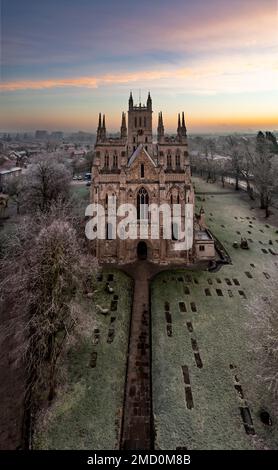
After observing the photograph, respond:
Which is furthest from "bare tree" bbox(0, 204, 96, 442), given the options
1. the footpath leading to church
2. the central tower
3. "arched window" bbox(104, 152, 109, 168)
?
the central tower

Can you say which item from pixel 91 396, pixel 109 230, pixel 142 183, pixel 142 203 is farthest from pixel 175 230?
pixel 91 396

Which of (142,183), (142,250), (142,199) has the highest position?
(142,183)

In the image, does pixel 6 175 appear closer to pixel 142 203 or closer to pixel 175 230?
pixel 142 203

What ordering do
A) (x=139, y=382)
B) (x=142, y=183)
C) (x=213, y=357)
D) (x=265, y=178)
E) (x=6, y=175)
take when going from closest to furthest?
(x=139, y=382) < (x=213, y=357) < (x=142, y=183) < (x=265, y=178) < (x=6, y=175)

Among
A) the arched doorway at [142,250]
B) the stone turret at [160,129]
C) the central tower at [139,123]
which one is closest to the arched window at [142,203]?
the arched doorway at [142,250]

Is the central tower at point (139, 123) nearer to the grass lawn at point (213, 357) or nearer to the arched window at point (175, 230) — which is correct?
the arched window at point (175, 230)

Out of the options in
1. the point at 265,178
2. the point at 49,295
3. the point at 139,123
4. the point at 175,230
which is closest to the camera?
the point at 49,295
